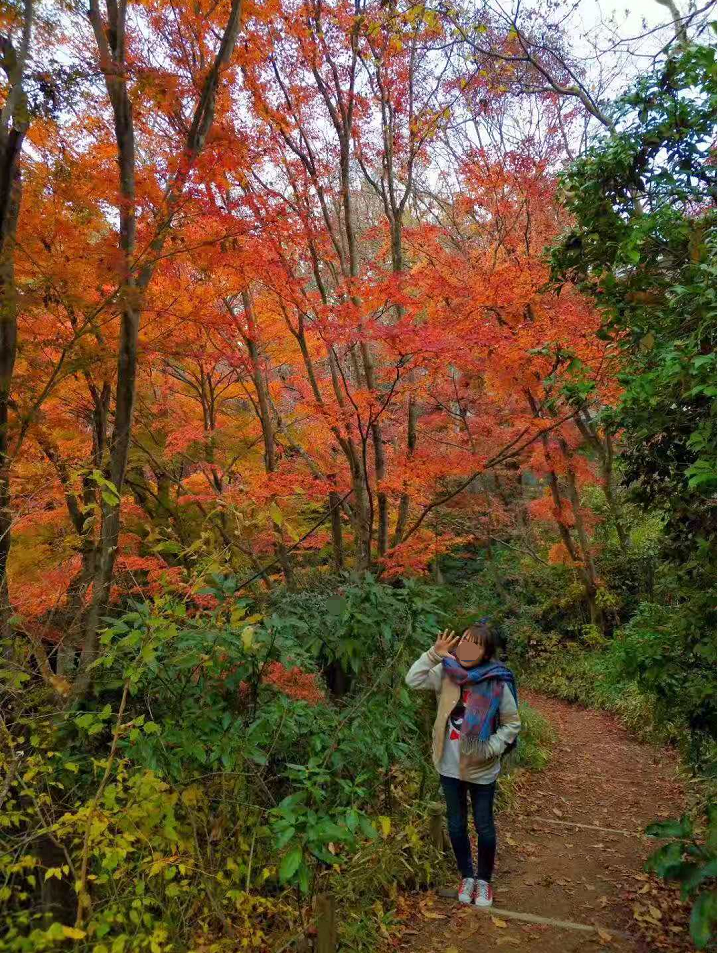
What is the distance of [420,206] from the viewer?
1370cm

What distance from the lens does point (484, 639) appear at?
355cm

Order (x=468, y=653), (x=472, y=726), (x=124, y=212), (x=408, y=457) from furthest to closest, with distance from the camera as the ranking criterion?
(x=408, y=457), (x=124, y=212), (x=468, y=653), (x=472, y=726)

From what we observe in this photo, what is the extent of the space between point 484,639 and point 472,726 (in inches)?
18.6

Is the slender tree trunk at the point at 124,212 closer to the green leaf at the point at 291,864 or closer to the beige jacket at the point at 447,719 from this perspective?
the beige jacket at the point at 447,719

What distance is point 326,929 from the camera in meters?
2.99

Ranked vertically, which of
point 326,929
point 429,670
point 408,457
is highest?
point 408,457

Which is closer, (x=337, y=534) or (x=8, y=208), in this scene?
(x=8, y=208)

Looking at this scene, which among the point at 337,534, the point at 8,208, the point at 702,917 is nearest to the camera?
the point at 702,917

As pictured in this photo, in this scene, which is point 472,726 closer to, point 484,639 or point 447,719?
point 447,719

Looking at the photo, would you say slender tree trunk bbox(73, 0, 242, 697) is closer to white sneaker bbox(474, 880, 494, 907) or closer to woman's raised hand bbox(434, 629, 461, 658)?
woman's raised hand bbox(434, 629, 461, 658)

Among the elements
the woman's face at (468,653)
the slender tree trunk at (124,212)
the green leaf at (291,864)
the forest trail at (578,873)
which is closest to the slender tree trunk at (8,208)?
the slender tree trunk at (124,212)

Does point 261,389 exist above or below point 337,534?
above

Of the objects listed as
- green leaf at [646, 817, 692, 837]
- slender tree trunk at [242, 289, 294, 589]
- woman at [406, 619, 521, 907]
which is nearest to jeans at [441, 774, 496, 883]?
woman at [406, 619, 521, 907]

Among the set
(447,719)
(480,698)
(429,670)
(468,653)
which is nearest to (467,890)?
(447,719)
